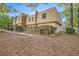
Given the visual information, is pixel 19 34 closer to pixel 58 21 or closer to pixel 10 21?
pixel 10 21

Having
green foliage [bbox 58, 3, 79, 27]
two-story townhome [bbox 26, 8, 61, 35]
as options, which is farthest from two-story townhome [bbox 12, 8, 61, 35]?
green foliage [bbox 58, 3, 79, 27]

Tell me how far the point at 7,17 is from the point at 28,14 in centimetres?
31

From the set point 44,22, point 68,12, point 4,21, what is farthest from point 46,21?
point 4,21

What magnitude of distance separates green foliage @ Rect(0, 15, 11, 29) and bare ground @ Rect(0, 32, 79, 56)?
0.35 ft

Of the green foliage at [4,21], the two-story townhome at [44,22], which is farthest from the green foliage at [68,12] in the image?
the green foliage at [4,21]

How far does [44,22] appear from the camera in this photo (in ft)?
7.29

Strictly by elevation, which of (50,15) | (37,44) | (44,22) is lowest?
(37,44)

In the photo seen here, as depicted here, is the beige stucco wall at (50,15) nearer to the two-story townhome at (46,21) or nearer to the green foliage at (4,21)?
the two-story townhome at (46,21)

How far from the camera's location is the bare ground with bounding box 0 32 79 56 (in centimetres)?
212

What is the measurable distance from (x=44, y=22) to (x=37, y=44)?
33 centimetres

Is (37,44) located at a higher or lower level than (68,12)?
lower

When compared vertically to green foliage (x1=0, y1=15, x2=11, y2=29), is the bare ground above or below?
below

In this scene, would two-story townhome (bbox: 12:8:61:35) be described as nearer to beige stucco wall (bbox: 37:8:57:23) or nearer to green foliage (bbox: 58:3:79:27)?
beige stucco wall (bbox: 37:8:57:23)

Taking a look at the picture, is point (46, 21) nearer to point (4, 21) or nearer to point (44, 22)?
point (44, 22)
